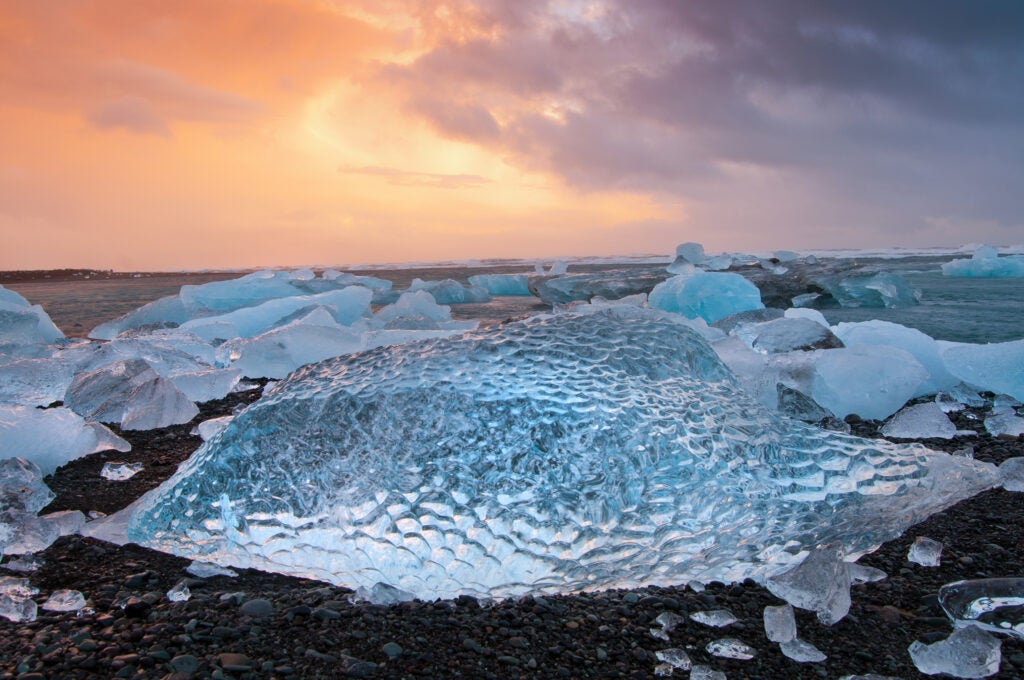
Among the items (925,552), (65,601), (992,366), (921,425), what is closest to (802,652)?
(925,552)

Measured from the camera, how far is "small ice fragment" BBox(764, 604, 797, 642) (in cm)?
131

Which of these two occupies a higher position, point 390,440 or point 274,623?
point 390,440

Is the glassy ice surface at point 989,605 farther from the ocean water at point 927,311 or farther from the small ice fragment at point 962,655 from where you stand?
the ocean water at point 927,311

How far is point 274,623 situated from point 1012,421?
2834 mm

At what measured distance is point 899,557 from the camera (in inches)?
64.6

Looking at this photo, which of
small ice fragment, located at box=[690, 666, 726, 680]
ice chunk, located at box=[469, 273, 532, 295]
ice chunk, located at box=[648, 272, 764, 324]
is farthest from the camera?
ice chunk, located at box=[469, 273, 532, 295]

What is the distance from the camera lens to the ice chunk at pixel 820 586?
1393 millimetres

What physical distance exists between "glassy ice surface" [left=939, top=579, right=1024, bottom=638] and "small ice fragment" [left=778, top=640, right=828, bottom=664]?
0.32 m

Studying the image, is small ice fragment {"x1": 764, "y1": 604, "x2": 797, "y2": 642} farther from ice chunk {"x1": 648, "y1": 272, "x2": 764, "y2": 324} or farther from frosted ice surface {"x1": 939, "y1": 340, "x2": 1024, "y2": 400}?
ice chunk {"x1": 648, "y1": 272, "x2": 764, "y2": 324}

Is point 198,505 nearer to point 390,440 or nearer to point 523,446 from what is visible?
point 390,440

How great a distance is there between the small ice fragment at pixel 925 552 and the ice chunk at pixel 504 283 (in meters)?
11.3

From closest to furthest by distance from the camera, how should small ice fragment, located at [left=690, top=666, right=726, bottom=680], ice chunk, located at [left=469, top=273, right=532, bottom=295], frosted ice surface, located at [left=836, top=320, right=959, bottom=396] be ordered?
small ice fragment, located at [left=690, top=666, right=726, bottom=680] < frosted ice surface, located at [left=836, top=320, right=959, bottom=396] < ice chunk, located at [left=469, top=273, right=532, bottom=295]

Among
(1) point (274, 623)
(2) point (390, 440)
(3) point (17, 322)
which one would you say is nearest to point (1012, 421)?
(2) point (390, 440)

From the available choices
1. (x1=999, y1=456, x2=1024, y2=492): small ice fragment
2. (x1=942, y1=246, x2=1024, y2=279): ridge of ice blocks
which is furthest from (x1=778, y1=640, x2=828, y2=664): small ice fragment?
(x1=942, y1=246, x2=1024, y2=279): ridge of ice blocks
